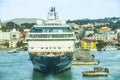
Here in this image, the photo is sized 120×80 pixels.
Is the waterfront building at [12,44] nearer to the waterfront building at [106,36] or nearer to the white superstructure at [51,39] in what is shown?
the waterfront building at [106,36]

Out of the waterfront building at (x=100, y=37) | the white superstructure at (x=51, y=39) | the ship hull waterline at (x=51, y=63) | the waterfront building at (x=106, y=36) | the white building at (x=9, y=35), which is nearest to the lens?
the ship hull waterline at (x=51, y=63)

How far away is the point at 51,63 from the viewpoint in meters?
15.0

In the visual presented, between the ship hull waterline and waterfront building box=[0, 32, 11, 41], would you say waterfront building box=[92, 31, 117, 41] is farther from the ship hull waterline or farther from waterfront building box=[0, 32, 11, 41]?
the ship hull waterline

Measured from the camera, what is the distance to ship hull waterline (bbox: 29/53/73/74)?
14984 millimetres

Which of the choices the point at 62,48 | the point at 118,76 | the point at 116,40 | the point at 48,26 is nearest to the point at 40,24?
the point at 48,26

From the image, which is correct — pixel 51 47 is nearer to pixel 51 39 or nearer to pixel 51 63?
pixel 51 39

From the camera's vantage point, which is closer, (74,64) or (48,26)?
(48,26)

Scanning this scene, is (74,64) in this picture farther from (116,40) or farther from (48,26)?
(116,40)

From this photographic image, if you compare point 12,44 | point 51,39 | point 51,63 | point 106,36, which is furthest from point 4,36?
point 51,63

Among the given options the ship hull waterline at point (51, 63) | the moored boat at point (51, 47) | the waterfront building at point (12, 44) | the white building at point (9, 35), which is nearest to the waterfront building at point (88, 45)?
the waterfront building at point (12, 44)

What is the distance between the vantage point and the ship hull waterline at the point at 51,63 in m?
15.0

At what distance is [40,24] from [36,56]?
1.97 m

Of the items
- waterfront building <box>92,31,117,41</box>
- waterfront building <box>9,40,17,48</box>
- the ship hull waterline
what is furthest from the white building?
the ship hull waterline

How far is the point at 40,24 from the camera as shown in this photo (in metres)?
17.4
